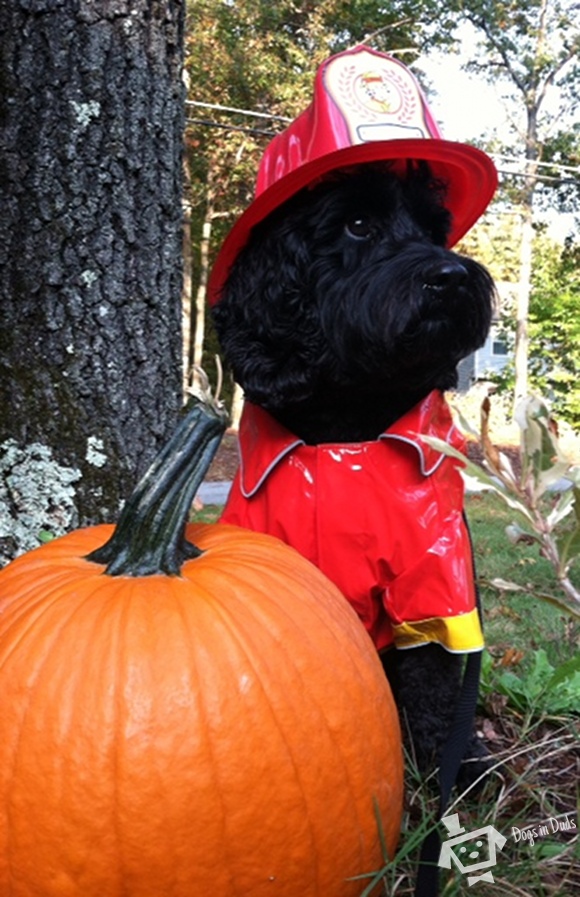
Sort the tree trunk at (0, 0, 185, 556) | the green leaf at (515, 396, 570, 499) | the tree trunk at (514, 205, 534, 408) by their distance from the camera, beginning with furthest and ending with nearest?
the tree trunk at (514, 205, 534, 408) → the tree trunk at (0, 0, 185, 556) → the green leaf at (515, 396, 570, 499)

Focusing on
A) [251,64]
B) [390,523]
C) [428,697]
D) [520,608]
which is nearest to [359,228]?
[390,523]

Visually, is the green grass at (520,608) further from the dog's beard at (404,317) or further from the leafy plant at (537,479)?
the leafy plant at (537,479)

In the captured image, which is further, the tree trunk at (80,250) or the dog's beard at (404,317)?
the tree trunk at (80,250)

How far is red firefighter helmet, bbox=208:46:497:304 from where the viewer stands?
174 cm

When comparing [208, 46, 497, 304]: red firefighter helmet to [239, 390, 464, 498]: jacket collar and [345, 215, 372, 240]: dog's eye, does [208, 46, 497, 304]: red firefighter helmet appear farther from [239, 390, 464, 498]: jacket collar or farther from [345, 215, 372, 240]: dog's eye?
[239, 390, 464, 498]: jacket collar

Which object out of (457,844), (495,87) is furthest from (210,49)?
(457,844)

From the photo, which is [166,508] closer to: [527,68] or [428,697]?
[428,697]

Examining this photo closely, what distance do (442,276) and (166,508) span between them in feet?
2.38

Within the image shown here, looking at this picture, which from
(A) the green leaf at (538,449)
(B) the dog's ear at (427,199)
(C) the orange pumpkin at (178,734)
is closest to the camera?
(A) the green leaf at (538,449)

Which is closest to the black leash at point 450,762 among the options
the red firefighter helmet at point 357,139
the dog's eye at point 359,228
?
the dog's eye at point 359,228

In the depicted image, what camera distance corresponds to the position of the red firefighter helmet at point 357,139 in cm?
174

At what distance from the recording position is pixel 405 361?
5.74 ft

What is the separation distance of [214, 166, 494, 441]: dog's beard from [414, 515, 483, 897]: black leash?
1.96 ft

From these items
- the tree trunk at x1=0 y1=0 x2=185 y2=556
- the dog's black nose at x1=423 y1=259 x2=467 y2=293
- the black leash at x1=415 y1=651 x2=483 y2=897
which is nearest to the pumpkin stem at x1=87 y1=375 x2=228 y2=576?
the dog's black nose at x1=423 y1=259 x2=467 y2=293
